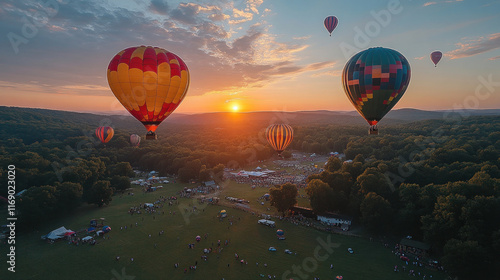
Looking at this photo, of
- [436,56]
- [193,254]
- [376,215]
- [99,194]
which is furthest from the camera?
[436,56]

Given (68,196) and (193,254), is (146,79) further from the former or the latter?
(68,196)

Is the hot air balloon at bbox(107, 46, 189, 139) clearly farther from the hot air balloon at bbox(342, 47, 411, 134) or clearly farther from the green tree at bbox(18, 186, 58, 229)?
the green tree at bbox(18, 186, 58, 229)

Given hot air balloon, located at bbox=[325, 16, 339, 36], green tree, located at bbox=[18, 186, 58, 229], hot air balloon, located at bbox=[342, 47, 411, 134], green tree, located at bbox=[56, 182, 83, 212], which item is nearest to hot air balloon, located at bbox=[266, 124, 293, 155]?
hot air balloon, located at bbox=[342, 47, 411, 134]

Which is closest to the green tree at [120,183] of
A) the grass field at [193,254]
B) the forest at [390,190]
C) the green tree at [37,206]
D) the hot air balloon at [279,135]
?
the forest at [390,190]

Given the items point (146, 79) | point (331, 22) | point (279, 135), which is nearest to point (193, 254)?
point (146, 79)

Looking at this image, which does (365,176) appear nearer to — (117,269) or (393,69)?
(393,69)
